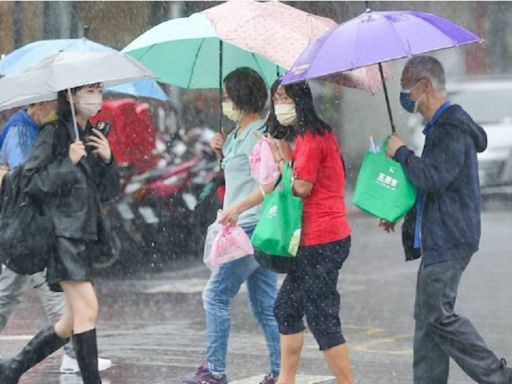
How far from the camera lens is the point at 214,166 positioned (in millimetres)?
14461

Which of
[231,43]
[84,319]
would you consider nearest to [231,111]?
[231,43]

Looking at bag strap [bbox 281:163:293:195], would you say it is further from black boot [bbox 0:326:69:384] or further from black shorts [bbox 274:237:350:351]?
black boot [bbox 0:326:69:384]

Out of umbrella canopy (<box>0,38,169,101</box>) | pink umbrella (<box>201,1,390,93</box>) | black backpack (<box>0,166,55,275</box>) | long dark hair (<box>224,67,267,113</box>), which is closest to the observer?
black backpack (<box>0,166,55,275</box>)

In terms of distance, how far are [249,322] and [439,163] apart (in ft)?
13.5

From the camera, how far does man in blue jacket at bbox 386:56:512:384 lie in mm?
6707

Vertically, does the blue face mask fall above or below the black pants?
above

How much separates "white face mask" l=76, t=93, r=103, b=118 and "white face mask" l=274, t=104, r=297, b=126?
98 cm

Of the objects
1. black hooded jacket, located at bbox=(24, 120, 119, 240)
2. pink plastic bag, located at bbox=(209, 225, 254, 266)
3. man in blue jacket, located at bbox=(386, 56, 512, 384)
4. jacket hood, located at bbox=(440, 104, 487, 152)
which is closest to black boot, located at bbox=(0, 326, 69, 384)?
black hooded jacket, located at bbox=(24, 120, 119, 240)

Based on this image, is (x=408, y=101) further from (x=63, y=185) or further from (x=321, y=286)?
(x=63, y=185)

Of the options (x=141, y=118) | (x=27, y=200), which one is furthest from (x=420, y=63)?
(x=141, y=118)

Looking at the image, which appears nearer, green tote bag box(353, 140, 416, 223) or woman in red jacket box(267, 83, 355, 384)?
green tote bag box(353, 140, 416, 223)

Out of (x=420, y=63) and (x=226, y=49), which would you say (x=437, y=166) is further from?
(x=226, y=49)

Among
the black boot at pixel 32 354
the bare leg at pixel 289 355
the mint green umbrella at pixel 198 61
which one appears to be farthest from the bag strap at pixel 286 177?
the black boot at pixel 32 354

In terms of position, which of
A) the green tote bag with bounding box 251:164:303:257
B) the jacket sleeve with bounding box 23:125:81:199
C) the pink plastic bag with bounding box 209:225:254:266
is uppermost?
the jacket sleeve with bounding box 23:125:81:199
